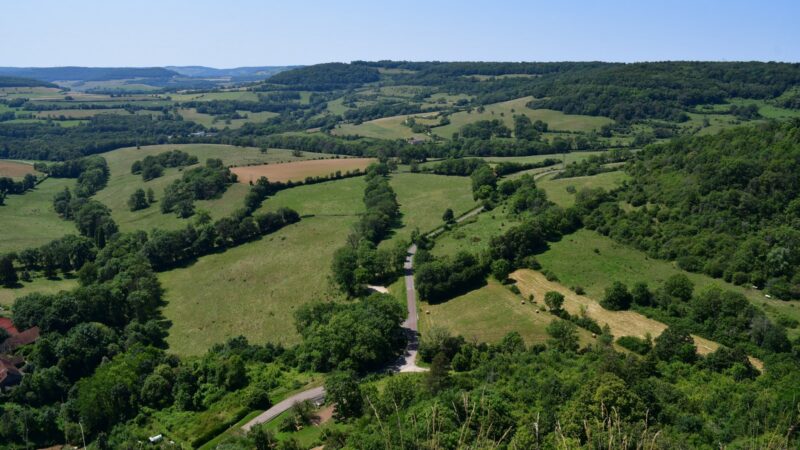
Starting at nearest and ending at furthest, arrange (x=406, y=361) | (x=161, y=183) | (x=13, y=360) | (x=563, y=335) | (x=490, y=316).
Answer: (x=563, y=335) < (x=406, y=361) < (x=13, y=360) < (x=490, y=316) < (x=161, y=183)

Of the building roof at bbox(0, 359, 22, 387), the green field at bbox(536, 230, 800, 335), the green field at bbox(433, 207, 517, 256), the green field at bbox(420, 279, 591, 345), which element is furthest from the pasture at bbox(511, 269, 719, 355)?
the building roof at bbox(0, 359, 22, 387)

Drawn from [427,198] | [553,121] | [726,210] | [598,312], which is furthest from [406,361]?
[553,121]

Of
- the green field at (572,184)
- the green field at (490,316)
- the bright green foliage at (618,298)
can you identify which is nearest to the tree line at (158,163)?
the green field at (572,184)

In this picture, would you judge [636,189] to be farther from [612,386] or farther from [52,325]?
[52,325]

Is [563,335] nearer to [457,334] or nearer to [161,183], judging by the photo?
[457,334]

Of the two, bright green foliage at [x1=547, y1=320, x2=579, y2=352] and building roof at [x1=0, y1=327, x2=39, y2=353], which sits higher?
bright green foliage at [x1=547, y1=320, x2=579, y2=352]

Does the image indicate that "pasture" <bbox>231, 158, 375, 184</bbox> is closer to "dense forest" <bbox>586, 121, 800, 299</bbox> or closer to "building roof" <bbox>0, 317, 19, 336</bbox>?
"building roof" <bbox>0, 317, 19, 336</bbox>
